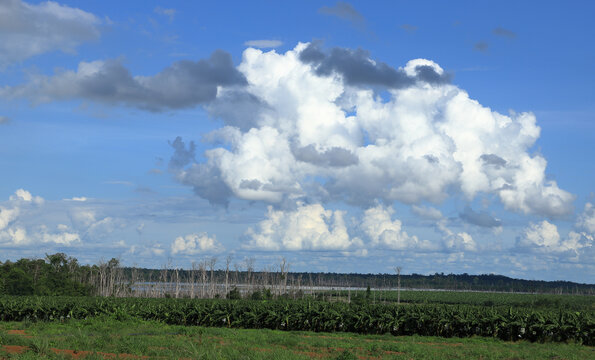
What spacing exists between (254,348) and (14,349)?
889cm

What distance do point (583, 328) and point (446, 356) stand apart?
440 inches

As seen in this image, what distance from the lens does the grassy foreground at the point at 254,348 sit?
68.8 feet

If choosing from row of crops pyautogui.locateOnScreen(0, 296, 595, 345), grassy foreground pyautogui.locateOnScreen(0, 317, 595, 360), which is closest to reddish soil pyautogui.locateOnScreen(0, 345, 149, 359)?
grassy foreground pyautogui.locateOnScreen(0, 317, 595, 360)

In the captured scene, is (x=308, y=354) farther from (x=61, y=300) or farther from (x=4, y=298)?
(x=4, y=298)

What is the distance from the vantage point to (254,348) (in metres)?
24.2

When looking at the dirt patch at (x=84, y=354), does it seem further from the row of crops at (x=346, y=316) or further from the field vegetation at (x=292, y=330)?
the row of crops at (x=346, y=316)

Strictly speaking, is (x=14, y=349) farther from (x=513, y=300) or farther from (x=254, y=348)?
(x=513, y=300)

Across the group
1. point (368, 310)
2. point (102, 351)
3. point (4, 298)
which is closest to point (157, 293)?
point (4, 298)

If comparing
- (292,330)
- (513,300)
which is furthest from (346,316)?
(513,300)

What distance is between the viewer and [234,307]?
38.9 metres

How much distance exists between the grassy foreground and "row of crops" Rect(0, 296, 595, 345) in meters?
1.37

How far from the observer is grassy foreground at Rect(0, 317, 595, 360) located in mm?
20984

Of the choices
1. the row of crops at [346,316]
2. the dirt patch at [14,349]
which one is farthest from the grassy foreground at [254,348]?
the row of crops at [346,316]

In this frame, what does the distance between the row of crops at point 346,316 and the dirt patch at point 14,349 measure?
1719 centimetres
